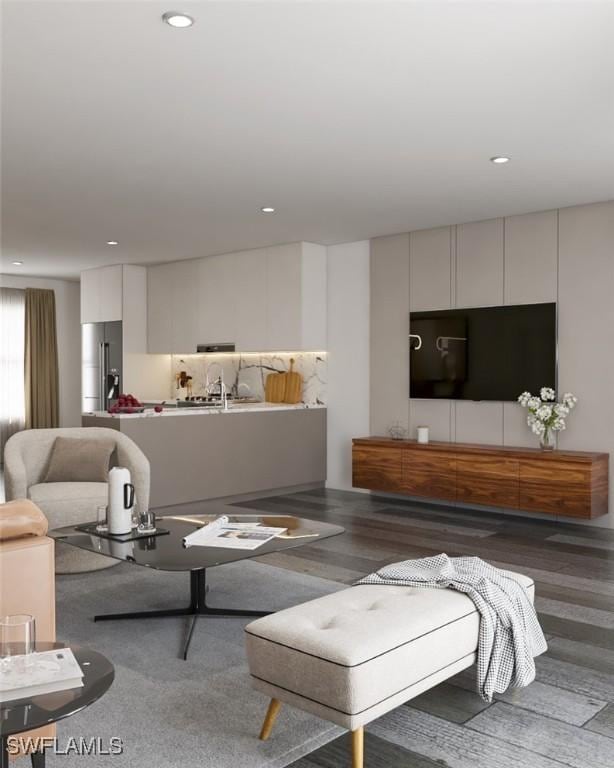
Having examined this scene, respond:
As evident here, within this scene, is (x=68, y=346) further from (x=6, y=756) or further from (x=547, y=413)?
(x=6, y=756)

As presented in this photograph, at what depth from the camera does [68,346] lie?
11016 mm

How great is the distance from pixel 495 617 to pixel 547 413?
352 cm

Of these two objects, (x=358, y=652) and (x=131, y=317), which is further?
(x=131, y=317)

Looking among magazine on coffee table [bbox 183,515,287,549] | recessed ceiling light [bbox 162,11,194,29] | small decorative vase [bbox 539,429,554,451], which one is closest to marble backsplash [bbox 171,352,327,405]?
small decorative vase [bbox 539,429,554,451]

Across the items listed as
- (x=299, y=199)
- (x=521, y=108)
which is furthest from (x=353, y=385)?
(x=521, y=108)

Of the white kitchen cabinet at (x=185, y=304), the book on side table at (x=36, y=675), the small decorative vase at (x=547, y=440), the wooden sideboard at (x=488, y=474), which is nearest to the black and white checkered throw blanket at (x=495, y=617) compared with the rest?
the book on side table at (x=36, y=675)

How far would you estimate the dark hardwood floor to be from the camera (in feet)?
7.92

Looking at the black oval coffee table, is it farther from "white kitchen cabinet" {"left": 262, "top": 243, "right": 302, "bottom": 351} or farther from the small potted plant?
"white kitchen cabinet" {"left": 262, "top": 243, "right": 302, "bottom": 351}

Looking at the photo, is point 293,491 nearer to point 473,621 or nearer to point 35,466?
point 35,466

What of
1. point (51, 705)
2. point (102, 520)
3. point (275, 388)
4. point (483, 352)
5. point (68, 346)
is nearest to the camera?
point (51, 705)

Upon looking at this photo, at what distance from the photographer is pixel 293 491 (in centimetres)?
769

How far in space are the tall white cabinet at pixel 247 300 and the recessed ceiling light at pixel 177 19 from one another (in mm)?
4670

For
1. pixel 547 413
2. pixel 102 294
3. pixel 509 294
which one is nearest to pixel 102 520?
pixel 547 413

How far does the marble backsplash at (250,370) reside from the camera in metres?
7.93
